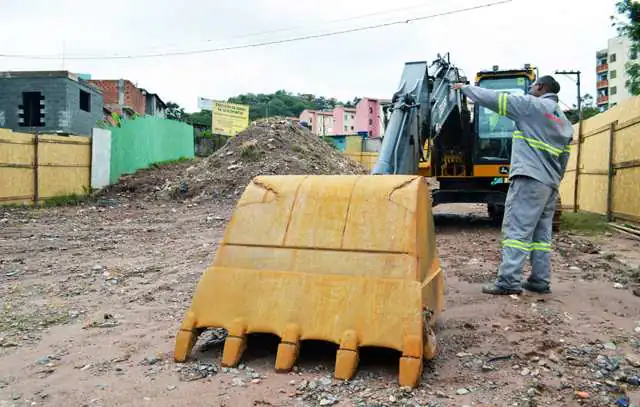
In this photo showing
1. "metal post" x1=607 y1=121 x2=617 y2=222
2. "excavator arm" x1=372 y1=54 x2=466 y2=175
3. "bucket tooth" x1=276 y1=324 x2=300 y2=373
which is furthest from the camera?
"metal post" x1=607 y1=121 x2=617 y2=222

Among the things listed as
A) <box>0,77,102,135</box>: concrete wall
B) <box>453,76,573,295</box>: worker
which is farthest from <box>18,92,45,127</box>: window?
<box>453,76,573,295</box>: worker

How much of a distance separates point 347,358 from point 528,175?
240 centimetres

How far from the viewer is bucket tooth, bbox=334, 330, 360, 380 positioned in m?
2.95

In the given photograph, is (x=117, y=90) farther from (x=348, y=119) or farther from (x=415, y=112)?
(x=348, y=119)

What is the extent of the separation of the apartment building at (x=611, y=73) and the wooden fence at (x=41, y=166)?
55833mm

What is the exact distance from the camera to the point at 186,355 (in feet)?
10.8

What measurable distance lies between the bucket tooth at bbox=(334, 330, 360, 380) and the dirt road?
6cm

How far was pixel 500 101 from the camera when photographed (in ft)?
14.9

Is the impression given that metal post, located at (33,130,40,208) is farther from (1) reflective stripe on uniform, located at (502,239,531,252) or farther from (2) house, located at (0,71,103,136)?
(1) reflective stripe on uniform, located at (502,239,531,252)

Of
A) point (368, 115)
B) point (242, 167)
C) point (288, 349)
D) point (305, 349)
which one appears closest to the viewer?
point (288, 349)

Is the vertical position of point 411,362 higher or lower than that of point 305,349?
higher

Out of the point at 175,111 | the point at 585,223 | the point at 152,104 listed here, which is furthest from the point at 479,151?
the point at 175,111

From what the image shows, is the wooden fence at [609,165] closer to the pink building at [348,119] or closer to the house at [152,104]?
the house at [152,104]

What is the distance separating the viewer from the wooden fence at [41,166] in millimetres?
14227
